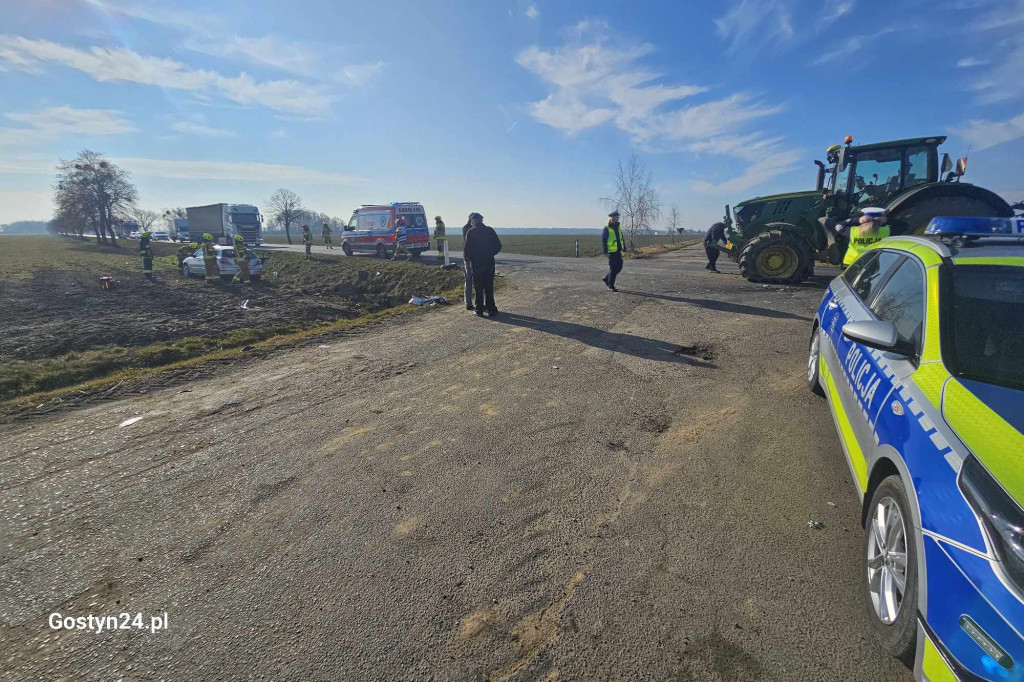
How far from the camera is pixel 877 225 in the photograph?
802cm

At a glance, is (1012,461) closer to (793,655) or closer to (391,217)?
(793,655)

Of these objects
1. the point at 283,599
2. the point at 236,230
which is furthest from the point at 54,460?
the point at 236,230

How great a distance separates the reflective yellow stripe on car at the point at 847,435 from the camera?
8.16ft

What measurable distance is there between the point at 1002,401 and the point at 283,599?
3.33 meters

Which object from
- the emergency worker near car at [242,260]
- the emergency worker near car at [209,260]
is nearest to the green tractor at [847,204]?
the emergency worker near car at [242,260]

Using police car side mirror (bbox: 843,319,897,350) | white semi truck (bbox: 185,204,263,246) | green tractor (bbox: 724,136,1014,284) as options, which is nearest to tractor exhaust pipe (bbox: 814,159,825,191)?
green tractor (bbox: 724,136,1014,284)

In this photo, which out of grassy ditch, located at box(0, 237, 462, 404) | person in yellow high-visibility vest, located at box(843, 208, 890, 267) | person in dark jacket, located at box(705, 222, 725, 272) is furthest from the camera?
person in dark jacket, located at box(705, 222, 725, 272)

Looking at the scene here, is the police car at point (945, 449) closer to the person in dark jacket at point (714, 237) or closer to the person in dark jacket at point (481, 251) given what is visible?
the person in dark jacket at point (481, 251)

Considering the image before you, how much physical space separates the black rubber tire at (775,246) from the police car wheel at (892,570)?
10.3 meters

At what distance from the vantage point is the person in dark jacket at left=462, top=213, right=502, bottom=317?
27.4 feet

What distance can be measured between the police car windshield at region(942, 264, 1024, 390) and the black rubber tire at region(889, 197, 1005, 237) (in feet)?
28.1

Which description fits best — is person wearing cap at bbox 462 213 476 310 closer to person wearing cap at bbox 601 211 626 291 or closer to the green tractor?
person wearing cap at bbox 601 211 626 291

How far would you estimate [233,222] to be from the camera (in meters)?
34.3

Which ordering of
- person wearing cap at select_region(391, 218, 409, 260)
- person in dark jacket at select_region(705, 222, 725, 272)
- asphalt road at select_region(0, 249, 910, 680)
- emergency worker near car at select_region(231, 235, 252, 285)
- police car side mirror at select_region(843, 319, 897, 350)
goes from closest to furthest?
asphalt road at select_region(0, 249, 910, 680), police car side mirror at select_region(843, 319, 897, 350), person in dark jacket at select_region(705, 222, 725, 272), emergency worker near car at select_region(231, 235, 252, 285), person wearing cap at select_region(391, 218, 409, 260)
